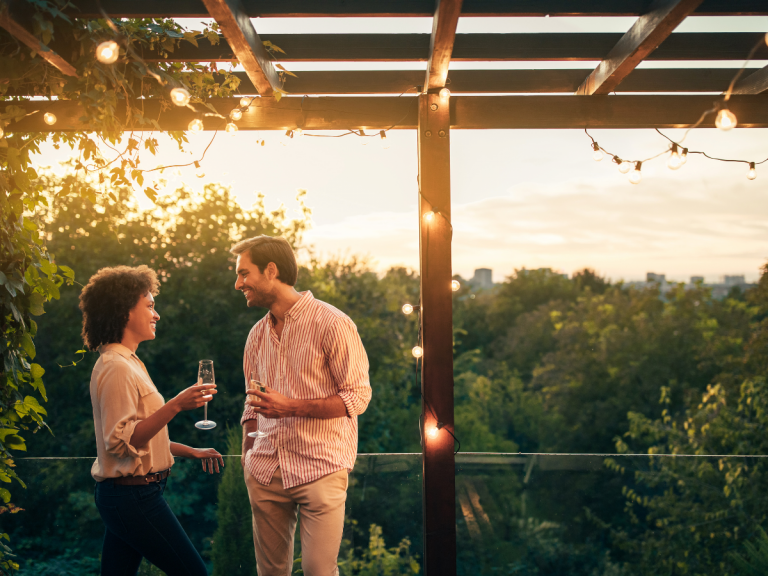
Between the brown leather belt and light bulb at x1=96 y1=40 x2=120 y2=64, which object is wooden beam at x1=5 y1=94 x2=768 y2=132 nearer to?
light bulb at x1=96 y1=40 x2=120 y2=64

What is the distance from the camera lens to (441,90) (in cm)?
205

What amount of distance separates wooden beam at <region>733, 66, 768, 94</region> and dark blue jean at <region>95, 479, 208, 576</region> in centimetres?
273

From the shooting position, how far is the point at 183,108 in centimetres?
225

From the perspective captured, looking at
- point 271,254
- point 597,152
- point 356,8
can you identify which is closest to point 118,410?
point 271,254

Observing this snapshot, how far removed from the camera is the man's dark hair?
75.3 inches

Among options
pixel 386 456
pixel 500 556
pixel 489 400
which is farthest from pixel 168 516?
pixel 489 400

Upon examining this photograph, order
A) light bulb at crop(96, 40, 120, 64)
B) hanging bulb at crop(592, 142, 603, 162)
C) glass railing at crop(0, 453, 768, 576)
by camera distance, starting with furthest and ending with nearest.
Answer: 1. glass railing at crop(0, 453, 768, 576)
2. hanging bulb at crop(592, 142, 603, 162)
3. light bulb at crop(96, 40, 120, 64)

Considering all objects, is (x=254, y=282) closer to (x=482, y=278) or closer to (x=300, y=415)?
(x=300, y=415)

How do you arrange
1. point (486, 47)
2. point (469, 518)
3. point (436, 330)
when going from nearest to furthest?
1. point (486, 47)
2. point (436, 330)
3. point (469, 518)

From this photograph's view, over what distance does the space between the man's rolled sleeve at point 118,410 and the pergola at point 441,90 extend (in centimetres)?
104

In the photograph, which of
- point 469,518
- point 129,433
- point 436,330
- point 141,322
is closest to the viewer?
point 129,433

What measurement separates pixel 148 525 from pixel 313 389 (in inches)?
26.4

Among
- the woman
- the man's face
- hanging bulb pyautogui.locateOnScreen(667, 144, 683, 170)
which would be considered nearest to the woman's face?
the woman

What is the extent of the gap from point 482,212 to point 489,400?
17.2 feet
